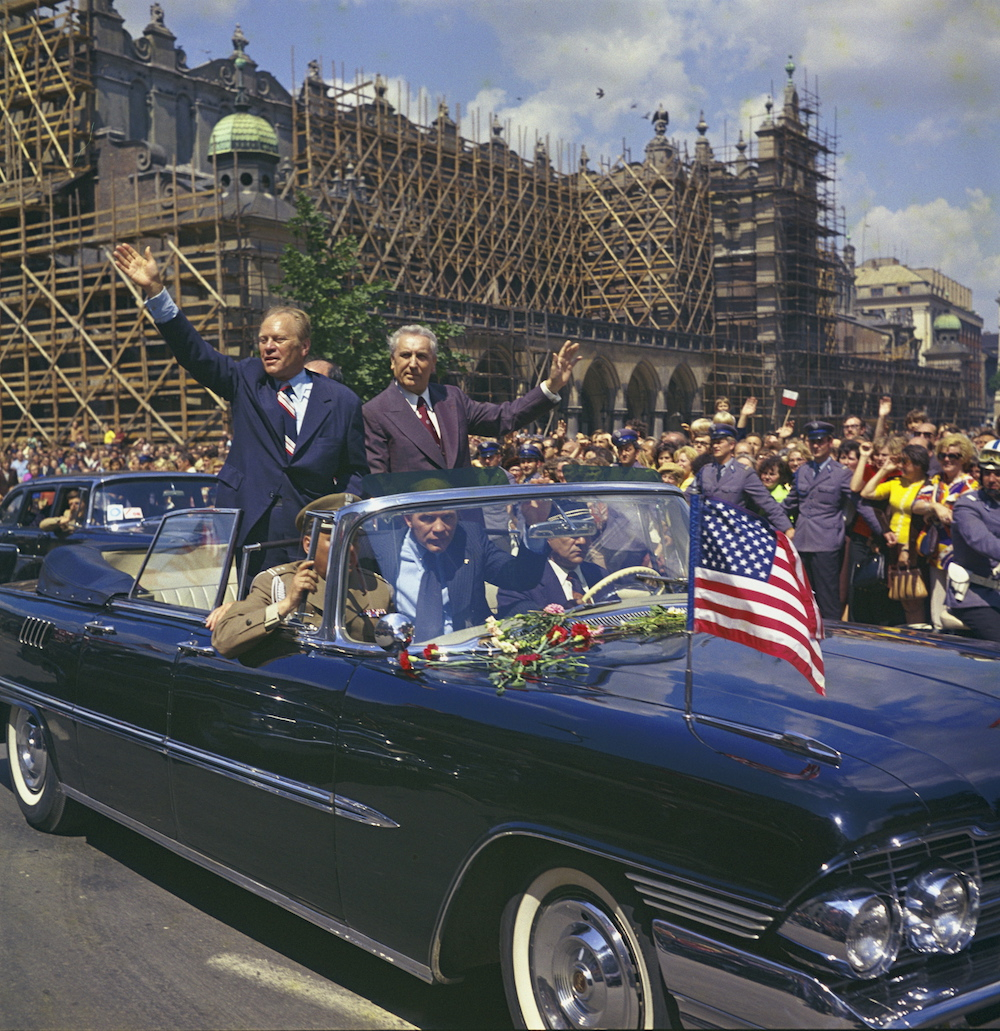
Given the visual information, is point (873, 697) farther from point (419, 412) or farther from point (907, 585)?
point (907, 585)

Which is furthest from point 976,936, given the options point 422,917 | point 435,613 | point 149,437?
Result: point 149,437

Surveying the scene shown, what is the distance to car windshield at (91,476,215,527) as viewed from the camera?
11000 millimetres

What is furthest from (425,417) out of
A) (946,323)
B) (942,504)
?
(946,323)

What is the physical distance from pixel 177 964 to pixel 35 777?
6.71ft

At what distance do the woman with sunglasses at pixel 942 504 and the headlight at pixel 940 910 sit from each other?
18.9 ft

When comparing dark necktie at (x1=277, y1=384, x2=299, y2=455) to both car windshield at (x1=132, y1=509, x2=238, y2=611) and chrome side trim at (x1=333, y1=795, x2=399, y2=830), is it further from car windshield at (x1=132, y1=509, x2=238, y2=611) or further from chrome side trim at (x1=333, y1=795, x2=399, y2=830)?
chrome side trim at (x1=333, y1=795, x2=399, y2=830)

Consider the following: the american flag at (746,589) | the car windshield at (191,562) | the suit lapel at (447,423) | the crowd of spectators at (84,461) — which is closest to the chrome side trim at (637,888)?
the american flag at (746,589)

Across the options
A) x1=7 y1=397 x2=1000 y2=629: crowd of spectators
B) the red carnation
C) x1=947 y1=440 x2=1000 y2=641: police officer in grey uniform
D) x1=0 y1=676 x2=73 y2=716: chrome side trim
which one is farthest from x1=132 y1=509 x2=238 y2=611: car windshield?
x1=947 y1=440 x2=1000 y2=641: police officer in grey uniform

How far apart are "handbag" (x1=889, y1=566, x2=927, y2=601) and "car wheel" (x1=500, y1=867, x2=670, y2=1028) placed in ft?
22.3

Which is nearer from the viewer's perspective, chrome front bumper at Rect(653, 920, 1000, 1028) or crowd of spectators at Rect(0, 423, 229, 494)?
chrome front bumper at Rect(653, 920, 1000, 1028)

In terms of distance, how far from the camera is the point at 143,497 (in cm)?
1109

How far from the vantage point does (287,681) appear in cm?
391

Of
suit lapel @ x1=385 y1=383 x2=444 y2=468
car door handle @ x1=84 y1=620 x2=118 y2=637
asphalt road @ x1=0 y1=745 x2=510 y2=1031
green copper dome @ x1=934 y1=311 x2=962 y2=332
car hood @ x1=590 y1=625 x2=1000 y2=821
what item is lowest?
asphalt road @ x1=0 y1=745 x2=510 y2=1031

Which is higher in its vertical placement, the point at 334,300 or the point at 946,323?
the point at 946,323
